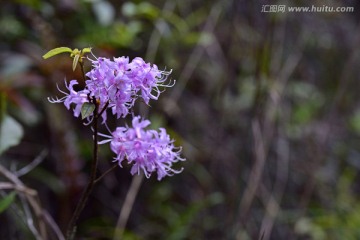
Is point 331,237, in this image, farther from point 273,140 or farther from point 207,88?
point 207,88

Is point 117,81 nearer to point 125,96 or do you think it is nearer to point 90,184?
point 125,96

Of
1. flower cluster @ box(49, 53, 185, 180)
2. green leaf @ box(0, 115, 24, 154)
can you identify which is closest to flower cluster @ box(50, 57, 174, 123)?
flower cluster @ box(49, 53, 185, 180)

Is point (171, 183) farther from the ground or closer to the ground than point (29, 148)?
farther from the ground

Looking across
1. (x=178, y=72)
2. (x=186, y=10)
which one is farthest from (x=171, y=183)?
(x=186, y=10)

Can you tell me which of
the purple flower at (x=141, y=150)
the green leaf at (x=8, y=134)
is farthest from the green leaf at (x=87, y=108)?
the green leaf at (x=8, y=134)

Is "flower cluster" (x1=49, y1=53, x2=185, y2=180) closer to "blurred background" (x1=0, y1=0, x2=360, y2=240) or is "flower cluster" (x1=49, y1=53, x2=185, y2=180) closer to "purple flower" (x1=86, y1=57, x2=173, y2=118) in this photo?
"purple flower" (x1=86, y1=57, x2=173, y2=118)

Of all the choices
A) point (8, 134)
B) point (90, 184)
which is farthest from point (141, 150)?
point (8, 134)

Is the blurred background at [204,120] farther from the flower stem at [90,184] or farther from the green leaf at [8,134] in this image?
the flower stem at [90,184]
